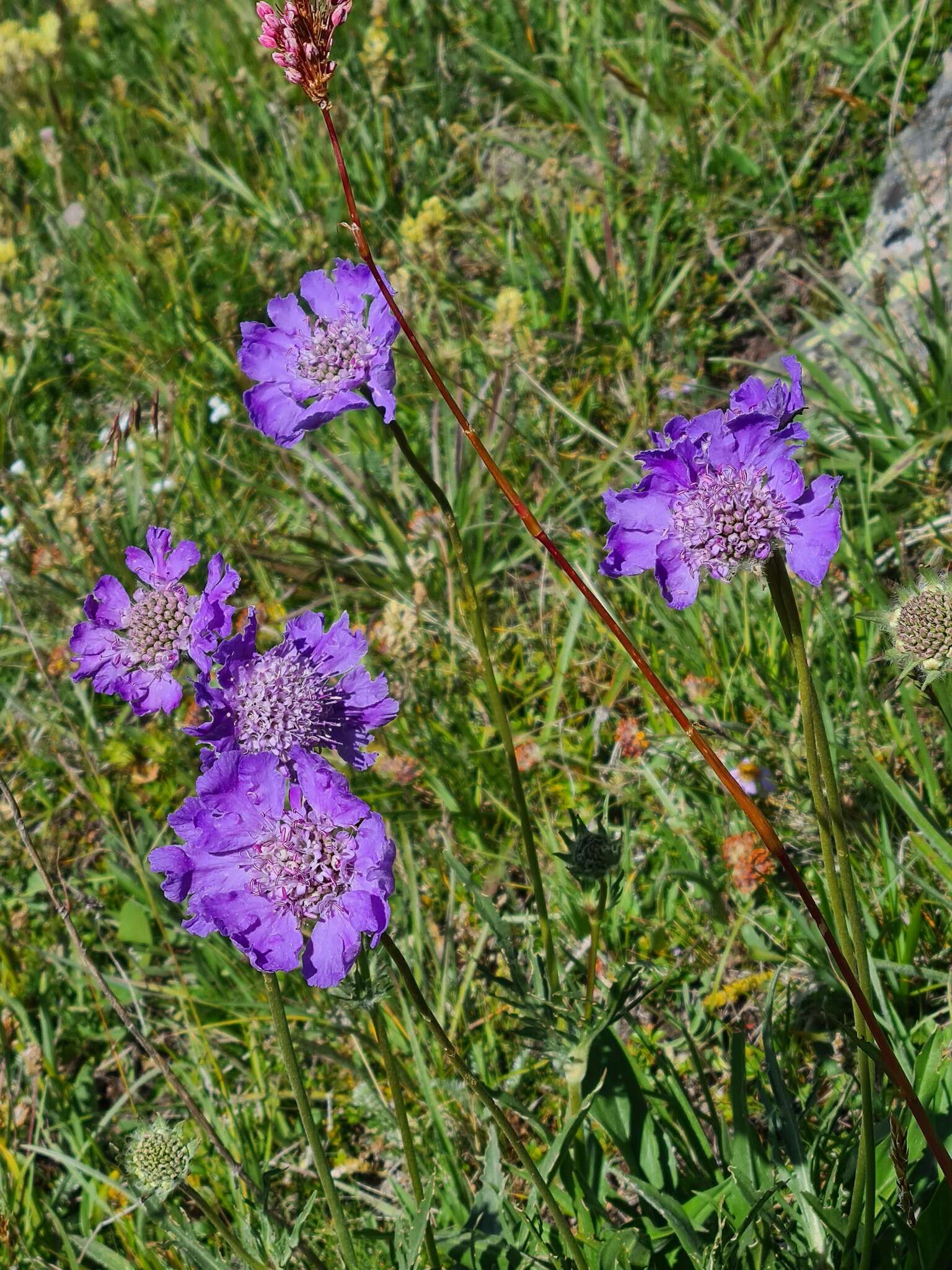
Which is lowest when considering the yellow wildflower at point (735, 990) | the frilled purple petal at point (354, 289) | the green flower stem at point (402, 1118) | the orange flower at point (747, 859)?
the yellow wildflower at point (735, 990)

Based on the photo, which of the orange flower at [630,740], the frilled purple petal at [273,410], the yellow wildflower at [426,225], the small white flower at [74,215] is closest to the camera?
the frilled purple petal at [273,410]

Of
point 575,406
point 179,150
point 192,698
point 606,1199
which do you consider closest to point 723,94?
point 575,406

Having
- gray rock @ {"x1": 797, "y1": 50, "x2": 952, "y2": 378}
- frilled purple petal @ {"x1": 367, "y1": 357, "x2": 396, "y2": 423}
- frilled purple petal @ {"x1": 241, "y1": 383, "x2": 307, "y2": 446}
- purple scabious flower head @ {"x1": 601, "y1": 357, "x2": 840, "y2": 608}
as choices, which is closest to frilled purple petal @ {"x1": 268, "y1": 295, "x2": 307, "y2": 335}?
frilled purple petal @ {"x1": 241, "y1": 383, "x2": 307, "y2": 446}

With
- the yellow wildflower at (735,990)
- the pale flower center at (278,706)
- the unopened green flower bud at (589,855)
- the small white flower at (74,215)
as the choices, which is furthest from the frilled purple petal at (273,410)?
the small white flower at (74,215)

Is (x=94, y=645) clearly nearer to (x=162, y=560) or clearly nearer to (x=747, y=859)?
(x=162, y=560)

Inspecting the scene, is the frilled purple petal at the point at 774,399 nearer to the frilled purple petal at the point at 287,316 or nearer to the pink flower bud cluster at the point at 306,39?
the pink flower bud cluster at the point at 306,39

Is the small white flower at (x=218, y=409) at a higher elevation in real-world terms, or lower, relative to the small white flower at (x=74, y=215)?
lower

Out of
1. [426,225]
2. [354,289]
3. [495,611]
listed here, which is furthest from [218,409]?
[354,289]
